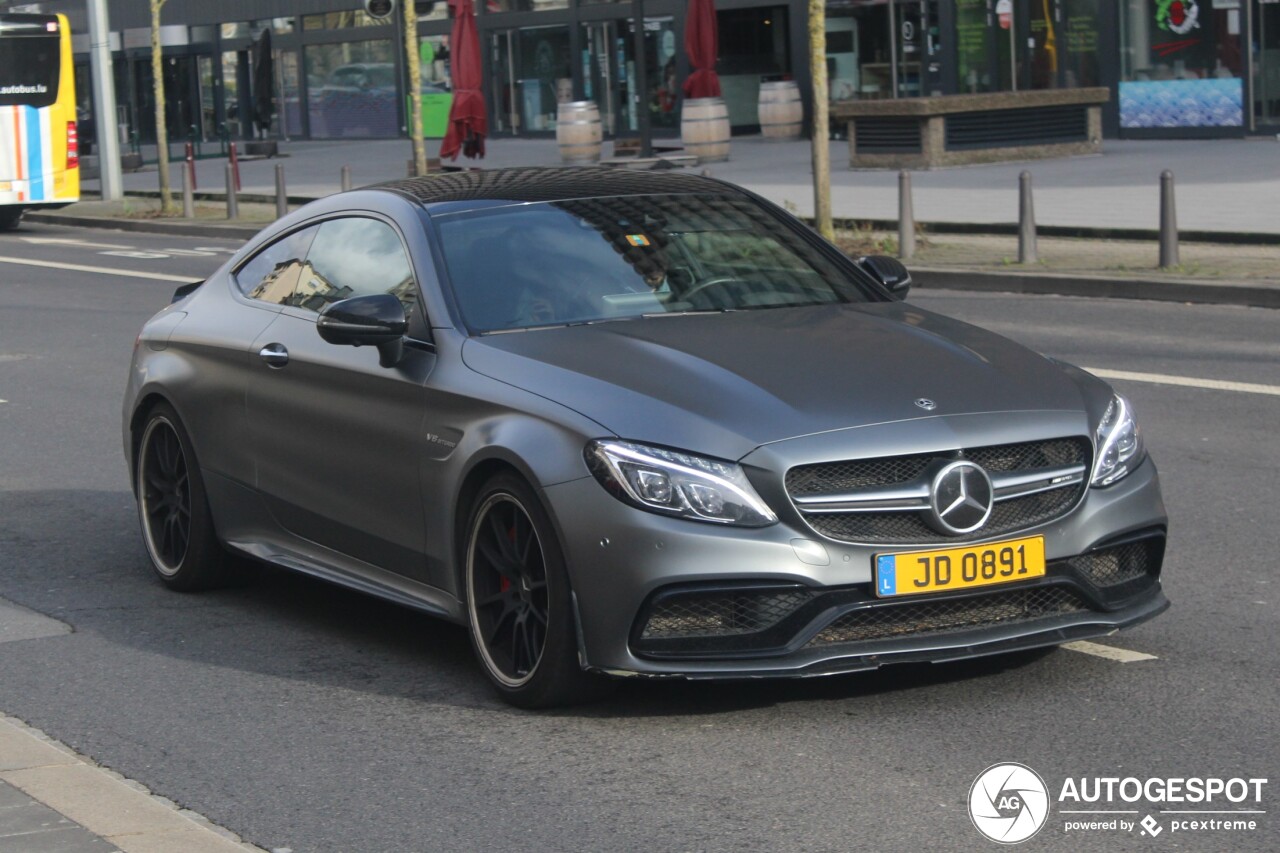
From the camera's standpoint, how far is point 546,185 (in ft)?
22.7

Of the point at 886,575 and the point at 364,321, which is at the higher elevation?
the point at 364,321

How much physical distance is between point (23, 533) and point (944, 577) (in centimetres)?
503

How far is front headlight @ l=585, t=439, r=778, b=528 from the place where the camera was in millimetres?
5172

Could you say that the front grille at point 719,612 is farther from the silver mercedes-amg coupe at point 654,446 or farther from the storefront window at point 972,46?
the storefront window at point 972,46

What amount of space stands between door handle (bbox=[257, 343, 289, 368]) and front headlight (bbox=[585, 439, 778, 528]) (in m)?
1.96

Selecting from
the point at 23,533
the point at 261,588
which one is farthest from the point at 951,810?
the point at 23,533

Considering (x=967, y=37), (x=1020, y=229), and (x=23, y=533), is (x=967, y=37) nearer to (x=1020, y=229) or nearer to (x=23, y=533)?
(x=1020, y=229)

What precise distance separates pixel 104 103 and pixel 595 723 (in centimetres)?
3222

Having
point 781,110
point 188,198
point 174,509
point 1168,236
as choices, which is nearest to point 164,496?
point 174,509

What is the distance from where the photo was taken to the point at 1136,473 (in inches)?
225

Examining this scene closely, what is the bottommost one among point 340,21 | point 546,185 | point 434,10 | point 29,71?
point 546,185

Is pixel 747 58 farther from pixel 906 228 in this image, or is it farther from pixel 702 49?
pixel 906 228

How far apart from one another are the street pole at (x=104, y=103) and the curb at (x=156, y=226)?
1.78m

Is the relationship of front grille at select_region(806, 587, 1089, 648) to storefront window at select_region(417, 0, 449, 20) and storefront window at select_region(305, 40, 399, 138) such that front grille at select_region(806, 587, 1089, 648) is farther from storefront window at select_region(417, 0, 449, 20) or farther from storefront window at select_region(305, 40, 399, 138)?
storefront window at select_region(305, 40, 399, 138)
